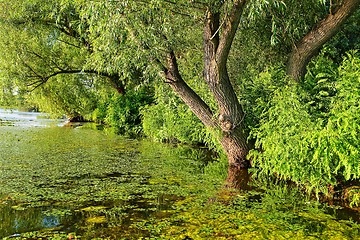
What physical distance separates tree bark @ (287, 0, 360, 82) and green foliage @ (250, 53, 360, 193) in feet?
2.24

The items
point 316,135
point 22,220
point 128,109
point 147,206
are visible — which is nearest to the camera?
point 22,220

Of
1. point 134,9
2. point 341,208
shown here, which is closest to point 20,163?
point 134,9

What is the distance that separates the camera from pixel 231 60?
8336 mm

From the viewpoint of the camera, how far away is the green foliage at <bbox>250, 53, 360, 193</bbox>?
4215 millimetres

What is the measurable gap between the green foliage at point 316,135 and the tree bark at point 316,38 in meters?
0.68

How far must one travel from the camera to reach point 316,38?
614 cm

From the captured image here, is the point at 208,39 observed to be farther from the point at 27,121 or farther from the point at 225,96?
the point at 27,121

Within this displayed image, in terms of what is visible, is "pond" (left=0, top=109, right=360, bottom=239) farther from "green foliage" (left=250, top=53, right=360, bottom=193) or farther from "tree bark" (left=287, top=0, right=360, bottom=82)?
"tree bark" (left=287, top=0, right=360, bottom=82)

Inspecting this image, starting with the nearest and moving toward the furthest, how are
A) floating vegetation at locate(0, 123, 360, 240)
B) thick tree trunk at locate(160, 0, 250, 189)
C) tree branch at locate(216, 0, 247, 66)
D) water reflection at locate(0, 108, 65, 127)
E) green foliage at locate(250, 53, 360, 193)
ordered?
floating vegetation at locate(0, 123, 360, 240) < green foliage at locate(250, 53, 360, 193) < tree branch at locate(216, 0, 247, 66) < thick tree trunk at locate(160, 0, 250, 189) < water reflection at locate(0, 108, 65, 127)

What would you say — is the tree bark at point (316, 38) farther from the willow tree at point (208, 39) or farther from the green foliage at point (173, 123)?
the green foliage at point (173, 123)

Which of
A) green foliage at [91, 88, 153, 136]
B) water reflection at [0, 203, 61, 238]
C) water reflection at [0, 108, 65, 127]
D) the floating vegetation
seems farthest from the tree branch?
water reflection at [0, 108, 65, 127]

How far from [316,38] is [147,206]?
162 inches

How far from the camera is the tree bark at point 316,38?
567 cm

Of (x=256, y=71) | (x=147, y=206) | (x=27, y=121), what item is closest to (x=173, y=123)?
(x=256, y=71)
